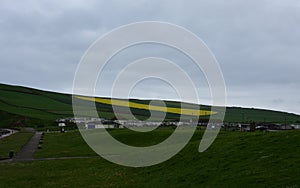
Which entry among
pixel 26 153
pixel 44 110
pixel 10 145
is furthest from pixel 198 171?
pixel 44 110

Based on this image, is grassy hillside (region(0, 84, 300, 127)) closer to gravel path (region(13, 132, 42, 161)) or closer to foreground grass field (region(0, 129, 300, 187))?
gravel path (region(13, 132, 42, 161))

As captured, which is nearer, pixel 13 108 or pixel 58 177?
pixel 58 177

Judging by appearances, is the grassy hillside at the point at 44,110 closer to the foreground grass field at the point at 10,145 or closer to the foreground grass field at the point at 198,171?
the foreground grass field at the point at 10,145

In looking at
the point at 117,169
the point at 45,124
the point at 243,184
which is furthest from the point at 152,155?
the point at 45,124

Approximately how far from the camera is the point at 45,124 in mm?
133250

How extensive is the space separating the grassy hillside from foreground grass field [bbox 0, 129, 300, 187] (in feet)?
328

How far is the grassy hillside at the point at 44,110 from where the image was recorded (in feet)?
458

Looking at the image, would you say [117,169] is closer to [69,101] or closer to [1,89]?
[69,101]

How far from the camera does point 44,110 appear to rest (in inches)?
6014

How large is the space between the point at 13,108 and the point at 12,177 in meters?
125

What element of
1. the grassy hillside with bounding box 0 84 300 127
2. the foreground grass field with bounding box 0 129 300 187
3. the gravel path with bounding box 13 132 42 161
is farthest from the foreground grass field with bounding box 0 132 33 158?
the grassy hillside with bounding box 0 84 300 127

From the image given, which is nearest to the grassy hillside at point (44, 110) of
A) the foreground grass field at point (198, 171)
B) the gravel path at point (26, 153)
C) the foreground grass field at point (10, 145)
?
the foreground grass field at point (10, 145)

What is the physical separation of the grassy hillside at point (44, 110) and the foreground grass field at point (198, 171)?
100101 millimetres

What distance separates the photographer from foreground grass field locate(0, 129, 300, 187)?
20.9m
